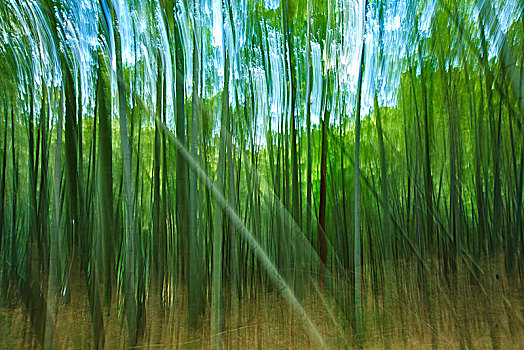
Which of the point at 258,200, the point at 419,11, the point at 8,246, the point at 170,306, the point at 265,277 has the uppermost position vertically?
the point at 419,11

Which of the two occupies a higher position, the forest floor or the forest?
the forest

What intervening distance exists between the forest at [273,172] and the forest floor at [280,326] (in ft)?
0.04

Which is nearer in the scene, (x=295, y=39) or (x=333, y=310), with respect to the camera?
(x=333, y=310)

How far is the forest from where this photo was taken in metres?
1.70

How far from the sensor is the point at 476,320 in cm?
170

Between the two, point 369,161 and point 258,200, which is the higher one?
point 369,161

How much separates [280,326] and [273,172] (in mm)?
877

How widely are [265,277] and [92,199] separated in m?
1.12

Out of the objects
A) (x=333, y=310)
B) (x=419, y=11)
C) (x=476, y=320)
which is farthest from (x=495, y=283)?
(x=419, y=11)

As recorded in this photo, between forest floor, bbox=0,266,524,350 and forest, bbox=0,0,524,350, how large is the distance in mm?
11

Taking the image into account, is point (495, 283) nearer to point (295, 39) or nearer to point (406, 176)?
point (406, 176)

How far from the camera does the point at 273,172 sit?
69.9 inches

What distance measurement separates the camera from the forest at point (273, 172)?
5.57 feet

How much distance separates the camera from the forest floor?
65.2 inches
